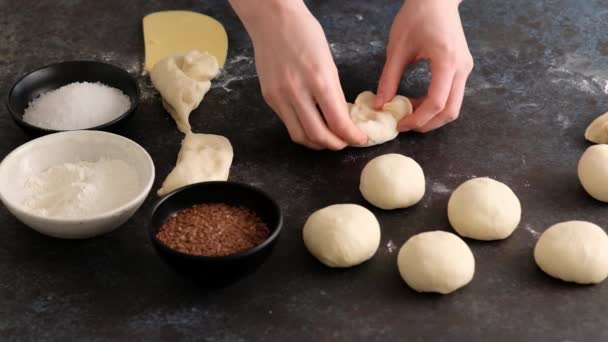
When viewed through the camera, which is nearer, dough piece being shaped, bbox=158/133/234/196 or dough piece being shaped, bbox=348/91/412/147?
dough piece being shaped, bbox=158/133/234/196

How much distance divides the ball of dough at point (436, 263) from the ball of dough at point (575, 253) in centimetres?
18

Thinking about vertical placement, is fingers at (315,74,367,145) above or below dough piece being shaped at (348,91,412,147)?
above

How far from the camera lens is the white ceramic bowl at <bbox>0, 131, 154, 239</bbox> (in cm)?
165

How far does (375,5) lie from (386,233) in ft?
4.12

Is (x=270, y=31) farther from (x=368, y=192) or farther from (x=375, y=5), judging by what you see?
(x=375, y=5)

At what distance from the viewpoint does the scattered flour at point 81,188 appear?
1.71m

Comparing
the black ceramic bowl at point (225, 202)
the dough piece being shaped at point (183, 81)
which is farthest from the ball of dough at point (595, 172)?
the dough piece being shaped at point (183, 81)

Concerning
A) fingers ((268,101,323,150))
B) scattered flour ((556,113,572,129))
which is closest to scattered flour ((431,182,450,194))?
fingers ((268,101,323,150))

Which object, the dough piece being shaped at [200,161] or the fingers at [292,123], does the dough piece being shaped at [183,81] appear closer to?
the dough piece being shaped at [200,161]

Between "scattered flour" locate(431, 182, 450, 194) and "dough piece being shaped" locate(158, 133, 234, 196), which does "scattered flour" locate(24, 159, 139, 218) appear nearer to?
"dough piece being shaped" locate(158, 133, 234, 196)

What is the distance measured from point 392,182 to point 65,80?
108 centimetres

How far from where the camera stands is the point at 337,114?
194 centimetres

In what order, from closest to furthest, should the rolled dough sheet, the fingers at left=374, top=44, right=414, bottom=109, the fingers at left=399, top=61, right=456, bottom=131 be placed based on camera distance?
1. the fingers at left=399, top=61, right=456, bottom=131
2. the fingers at left=374, top=44, right=414, bottom=109
3. the rolled dough sheet

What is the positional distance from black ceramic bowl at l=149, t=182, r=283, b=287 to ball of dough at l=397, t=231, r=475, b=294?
1.02ft
